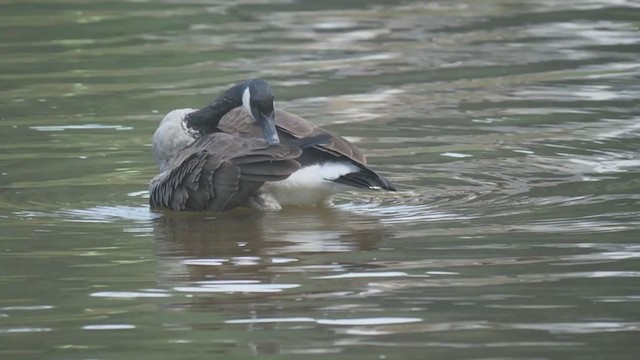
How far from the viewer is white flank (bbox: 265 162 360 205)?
410 inches

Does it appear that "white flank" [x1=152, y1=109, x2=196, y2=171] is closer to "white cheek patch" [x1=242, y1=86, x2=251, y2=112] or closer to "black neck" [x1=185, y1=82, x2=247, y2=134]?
"black neck" [x1=185, y1=82, x2=247, y2=134]

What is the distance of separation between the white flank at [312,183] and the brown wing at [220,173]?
0.66 ft

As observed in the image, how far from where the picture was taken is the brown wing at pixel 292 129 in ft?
34.1

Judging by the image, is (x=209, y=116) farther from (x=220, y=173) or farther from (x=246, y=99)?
(x=220, y=173)

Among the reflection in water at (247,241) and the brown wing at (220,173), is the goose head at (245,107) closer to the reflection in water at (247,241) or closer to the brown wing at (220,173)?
the brown wing at (220,173)

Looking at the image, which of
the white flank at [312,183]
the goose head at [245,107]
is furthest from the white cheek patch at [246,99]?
the white flank at [312,183]

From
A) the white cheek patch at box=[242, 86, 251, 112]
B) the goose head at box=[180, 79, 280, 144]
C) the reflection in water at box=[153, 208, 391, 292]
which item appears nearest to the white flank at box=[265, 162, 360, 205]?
the reflection in water at box=[153, 208, 391, 292]

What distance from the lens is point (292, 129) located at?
35.4ft

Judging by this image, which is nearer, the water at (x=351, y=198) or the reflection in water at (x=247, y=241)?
the water at (x=351, y=198)

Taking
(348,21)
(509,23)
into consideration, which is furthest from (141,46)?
(509,23)

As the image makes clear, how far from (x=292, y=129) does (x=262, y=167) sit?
22.5 inches

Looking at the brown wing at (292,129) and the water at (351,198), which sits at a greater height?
the brown wing at (292,129)

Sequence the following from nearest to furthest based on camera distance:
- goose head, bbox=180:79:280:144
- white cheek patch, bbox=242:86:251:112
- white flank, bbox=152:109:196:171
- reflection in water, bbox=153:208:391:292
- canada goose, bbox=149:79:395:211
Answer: reflection in water, bbox=153:208:391:292 < canada goose, bbox=149:79:395:211 < goose head, bbox=180:79:280:144 < white cheek patch, bbox=242:86:251:112 < white flank, bbox=152:109:196:171

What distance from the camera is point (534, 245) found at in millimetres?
9047
